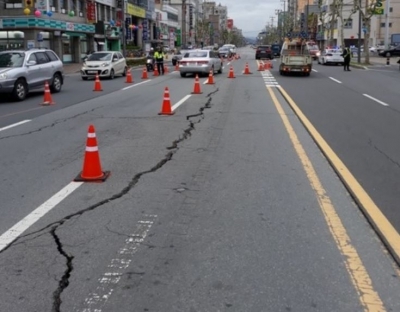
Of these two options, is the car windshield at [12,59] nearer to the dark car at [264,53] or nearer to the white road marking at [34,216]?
the white road marking at [34,216]

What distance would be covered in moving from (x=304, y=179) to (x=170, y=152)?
2703 mm

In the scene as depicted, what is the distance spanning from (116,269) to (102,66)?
25261mm

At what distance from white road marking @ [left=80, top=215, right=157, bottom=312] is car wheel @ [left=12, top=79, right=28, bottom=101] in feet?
43.6

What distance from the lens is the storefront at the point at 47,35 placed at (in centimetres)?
3991

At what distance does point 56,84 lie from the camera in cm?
2039

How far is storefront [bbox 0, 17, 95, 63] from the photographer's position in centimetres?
3991

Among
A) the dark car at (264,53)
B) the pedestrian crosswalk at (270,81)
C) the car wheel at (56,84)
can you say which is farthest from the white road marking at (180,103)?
the dark car at (264,53)

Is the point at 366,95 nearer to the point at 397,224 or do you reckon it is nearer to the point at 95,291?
the point at 397,224

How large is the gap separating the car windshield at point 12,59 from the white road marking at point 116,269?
1424 centimetres

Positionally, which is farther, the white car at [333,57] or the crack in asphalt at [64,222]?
the white car at [333,57]

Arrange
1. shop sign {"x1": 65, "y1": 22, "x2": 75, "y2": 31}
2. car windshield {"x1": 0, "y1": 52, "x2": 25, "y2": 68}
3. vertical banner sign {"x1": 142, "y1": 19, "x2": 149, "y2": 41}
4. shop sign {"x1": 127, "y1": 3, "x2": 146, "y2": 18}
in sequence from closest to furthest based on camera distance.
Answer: car windshield {"x1": 0, "y1": 52, "x2": 25, "y2": 68}, shop sign {"x1": 65, "y1": 22, "x2": 75, "y2": 31}, shop sign {"x1": 127, "y1": 3, "x2": 146, "y2": 18}, vertical banner sign {"x1": 142, "y1": 19, "x2": 149, "y2": 41}

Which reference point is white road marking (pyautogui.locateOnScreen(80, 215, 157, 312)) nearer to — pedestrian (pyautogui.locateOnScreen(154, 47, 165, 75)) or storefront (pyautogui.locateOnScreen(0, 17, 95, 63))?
pedestrian (pyautogui.locateOnScreen(154, 47, 165, 75))

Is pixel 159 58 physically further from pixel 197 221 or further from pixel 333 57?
pixel 197 221

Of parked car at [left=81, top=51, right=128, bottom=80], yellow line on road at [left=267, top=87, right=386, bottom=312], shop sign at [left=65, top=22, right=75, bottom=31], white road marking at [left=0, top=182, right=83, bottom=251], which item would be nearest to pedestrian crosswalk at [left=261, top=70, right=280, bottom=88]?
parked car at [left=81, top=51, right=128, bottom=80]
